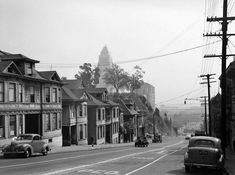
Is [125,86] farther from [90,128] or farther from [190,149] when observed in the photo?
[190,149]

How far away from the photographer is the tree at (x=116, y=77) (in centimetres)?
10956

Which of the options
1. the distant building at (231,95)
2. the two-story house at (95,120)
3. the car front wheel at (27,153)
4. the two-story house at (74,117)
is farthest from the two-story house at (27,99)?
the distant building at (231,95)

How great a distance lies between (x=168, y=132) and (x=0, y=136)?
125m

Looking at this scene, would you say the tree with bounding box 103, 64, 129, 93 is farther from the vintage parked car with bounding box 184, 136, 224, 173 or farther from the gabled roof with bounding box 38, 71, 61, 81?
the vintage parked car with bounding box 184, 136, 224, 173

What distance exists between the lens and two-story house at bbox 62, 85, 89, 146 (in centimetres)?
5112

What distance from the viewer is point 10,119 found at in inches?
1403

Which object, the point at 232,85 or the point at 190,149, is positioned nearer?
the point at 190,149

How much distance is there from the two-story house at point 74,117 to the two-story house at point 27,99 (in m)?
3.10

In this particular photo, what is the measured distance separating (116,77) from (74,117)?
57.3 meters

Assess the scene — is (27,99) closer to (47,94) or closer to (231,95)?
(47,94)

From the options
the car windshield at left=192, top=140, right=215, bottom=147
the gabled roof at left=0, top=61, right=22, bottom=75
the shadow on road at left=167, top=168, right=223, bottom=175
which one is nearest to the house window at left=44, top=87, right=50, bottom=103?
the gabled roof at left=0, top=61, right=22, bottom=75

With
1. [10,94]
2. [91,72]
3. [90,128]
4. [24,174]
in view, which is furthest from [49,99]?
[91,72]

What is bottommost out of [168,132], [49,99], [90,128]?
[168,132]

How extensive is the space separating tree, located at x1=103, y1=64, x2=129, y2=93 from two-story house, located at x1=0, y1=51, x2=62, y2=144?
6190 cm
